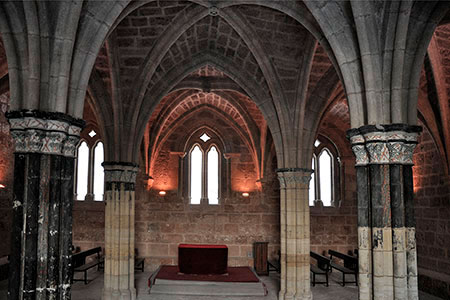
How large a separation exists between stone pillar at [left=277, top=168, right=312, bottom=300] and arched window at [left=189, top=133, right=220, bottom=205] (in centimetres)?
604

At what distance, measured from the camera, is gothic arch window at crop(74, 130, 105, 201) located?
1570 cm

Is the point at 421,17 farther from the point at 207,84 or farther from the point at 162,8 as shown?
the point at 207,84

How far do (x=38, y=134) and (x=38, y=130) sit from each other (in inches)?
1.9

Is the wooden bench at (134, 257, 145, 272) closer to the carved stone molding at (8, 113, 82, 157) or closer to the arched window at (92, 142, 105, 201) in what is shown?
the arched window at (92, 142, 105, 201)

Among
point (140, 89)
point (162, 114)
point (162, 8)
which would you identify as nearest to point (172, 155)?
point (162, 114)

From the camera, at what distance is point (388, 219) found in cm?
547

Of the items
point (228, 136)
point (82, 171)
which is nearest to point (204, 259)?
point (228, 136)

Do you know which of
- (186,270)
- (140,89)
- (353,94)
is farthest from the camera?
(186,270)

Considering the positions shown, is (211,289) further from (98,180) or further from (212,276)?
(98,180)

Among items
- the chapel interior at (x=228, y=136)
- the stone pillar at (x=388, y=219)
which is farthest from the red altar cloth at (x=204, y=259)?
the stone pillar at (x=388, y=219)

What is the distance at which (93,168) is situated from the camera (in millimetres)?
15773

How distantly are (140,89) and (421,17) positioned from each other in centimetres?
629

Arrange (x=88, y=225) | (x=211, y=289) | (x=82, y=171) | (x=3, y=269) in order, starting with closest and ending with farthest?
1. (x=211, y=289)
2. (x=3, y=269)
3. (x=88, y=225)
4. (x=82, y=171)

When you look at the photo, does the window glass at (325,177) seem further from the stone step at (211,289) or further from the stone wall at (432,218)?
the stone step at (211,289)
